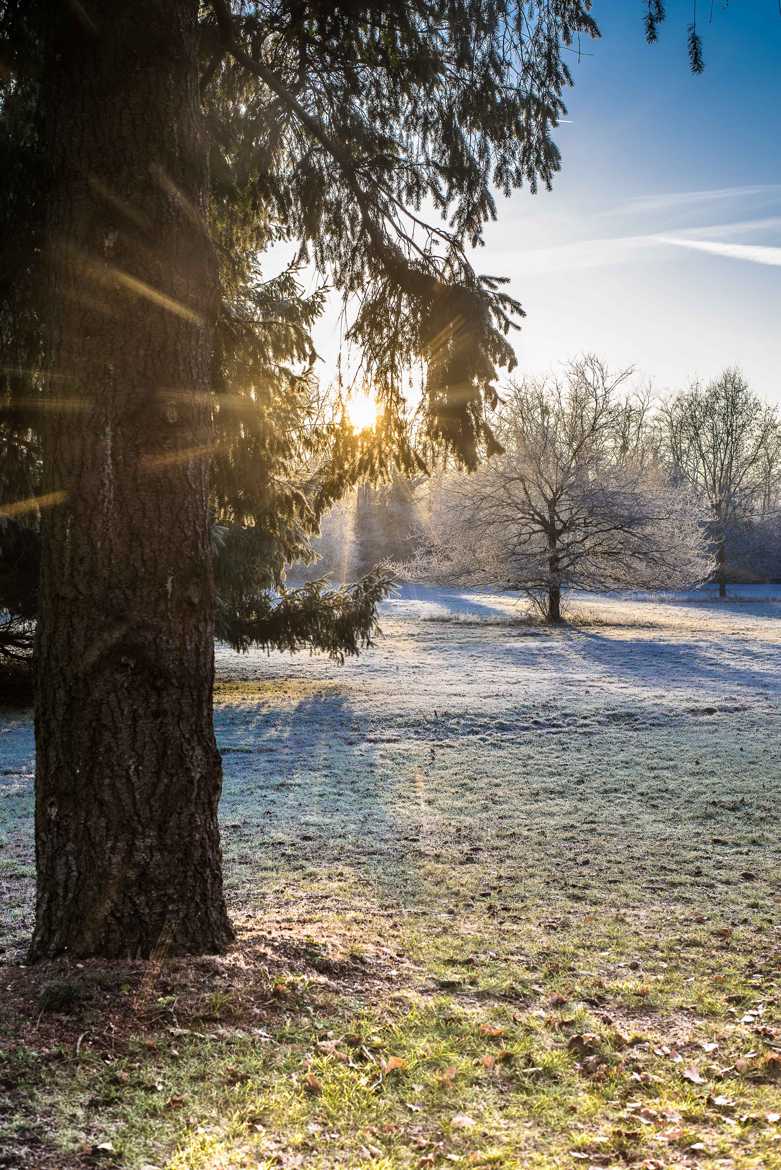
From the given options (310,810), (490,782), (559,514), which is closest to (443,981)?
(310,810)

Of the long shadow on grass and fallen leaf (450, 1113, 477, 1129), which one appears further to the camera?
the long shadow on grass

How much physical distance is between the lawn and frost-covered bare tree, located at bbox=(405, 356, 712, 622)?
1617cm

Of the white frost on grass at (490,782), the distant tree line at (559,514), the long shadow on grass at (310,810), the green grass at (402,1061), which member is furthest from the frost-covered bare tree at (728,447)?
the green grass at (402,1061)

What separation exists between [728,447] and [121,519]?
4703 centimetres

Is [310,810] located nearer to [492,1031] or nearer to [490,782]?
[490,782]

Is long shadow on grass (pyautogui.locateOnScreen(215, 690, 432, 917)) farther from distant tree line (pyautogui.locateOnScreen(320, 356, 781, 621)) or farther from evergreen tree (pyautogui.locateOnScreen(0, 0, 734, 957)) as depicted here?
distant tree line (pyautogui.locateOnScreen(320, 356, 781, 621))

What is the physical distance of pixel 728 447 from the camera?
1820 inches

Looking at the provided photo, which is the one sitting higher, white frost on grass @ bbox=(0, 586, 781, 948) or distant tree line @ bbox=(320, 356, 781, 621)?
distant tree line @ bbox=(320, 356, 781, 621)

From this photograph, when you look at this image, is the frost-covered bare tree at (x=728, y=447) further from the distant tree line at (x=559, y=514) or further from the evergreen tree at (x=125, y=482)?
the evergreen tree at (x=125, y=482)

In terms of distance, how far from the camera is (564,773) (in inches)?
352

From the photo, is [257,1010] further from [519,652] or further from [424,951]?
[519,652]

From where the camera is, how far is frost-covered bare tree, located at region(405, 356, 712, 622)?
2614 cm

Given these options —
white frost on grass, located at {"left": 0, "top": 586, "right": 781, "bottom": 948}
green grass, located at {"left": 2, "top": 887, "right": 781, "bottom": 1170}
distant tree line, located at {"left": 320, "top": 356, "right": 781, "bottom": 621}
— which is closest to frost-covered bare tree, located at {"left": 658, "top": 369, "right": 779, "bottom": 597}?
distant tree line, located at {"left": 320, "top": 356, "right": 781, "bottom": 621}

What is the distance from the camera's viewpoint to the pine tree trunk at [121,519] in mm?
3607
